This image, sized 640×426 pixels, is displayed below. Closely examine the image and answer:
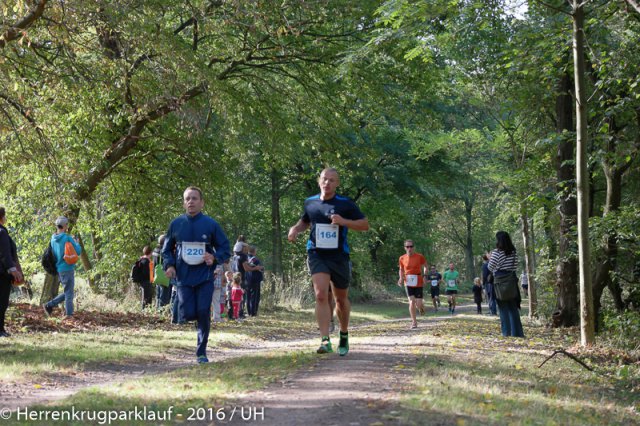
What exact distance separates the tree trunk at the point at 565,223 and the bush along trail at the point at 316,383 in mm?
4184

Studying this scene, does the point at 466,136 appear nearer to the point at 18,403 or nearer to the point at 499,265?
the point at 499,265

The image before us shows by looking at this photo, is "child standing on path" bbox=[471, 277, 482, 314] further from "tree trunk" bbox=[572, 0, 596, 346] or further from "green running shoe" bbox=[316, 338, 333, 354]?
"green running shoe" bbox=[316, 338, 333, 354]

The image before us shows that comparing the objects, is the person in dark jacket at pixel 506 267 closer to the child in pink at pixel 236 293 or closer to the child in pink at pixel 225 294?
the child in pink at pixel 225 294

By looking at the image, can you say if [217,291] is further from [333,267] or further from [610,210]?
[333,267]

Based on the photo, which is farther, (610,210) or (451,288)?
(451,288)

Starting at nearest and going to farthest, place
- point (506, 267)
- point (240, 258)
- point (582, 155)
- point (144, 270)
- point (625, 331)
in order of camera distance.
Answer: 1. point (582, 155)
2. point (506, 267)
3. point (625, 331)
4. point (144, 270)
5. point (240, 258)

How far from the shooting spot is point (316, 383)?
6.87 metres

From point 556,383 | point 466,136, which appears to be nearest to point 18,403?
point 556,383

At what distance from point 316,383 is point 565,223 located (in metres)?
11.3

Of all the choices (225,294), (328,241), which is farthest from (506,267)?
(225,294)

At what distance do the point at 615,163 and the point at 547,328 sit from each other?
4.94 meters

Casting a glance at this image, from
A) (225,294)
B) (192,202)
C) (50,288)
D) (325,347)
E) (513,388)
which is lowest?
(513,388)

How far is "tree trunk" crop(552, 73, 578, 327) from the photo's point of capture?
54.6 feet

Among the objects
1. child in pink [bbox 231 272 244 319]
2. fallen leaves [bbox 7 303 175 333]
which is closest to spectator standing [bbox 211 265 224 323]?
child in pink [bbox 231 272 244 319]
